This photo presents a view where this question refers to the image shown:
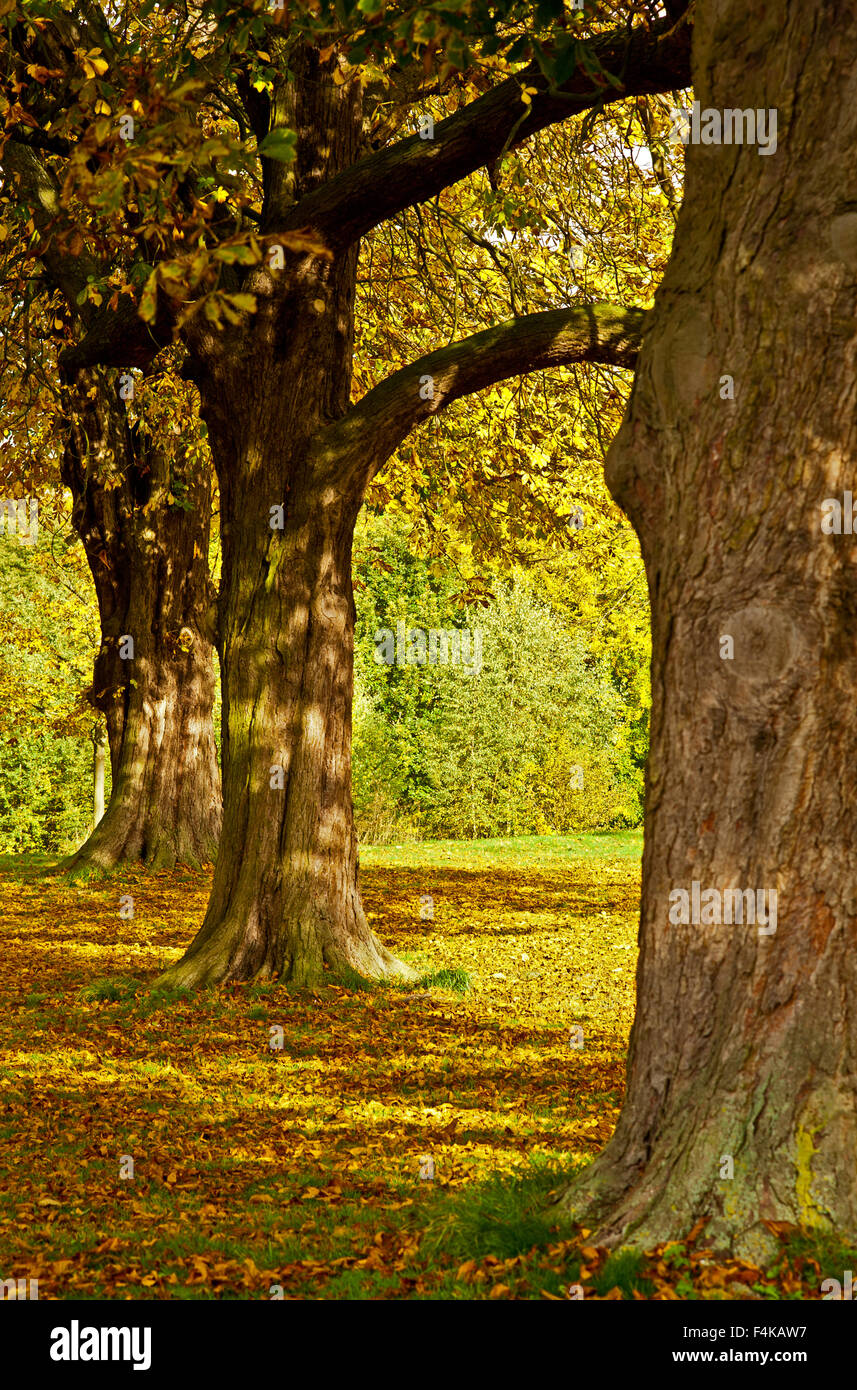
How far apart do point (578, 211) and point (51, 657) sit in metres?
22.8

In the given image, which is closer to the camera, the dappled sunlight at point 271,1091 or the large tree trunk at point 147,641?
the dappled sunlight at point 271,1091

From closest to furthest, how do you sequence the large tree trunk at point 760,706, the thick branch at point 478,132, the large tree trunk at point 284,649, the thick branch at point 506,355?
the large tree trunk at point 760,706, the thick branch at point 478,132, the thick branch at point 506,355, the large tree trunk at point 284,649

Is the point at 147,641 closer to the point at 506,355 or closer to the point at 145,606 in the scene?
the point at 145,606

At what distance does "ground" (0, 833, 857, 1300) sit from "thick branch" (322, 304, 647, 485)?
403 centimetres

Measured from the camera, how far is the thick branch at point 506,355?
27.6ft

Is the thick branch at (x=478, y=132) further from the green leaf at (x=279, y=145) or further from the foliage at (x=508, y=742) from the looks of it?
the foliage at (x=508, y=742)

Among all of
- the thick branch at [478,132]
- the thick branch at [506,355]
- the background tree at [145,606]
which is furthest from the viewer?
the background tree at [145,606]

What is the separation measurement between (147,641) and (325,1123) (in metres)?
10.2

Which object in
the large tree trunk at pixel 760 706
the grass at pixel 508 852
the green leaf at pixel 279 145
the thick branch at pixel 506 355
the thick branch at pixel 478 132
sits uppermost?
the thick branch at pixel 478 132

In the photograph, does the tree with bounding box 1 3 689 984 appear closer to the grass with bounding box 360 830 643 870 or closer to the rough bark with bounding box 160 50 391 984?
the rough bark with bounding box 160 50 391 984

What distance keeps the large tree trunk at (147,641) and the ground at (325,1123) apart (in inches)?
131

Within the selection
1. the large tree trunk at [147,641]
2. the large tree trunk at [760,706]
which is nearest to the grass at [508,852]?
the large tree trunk at [147,641]
